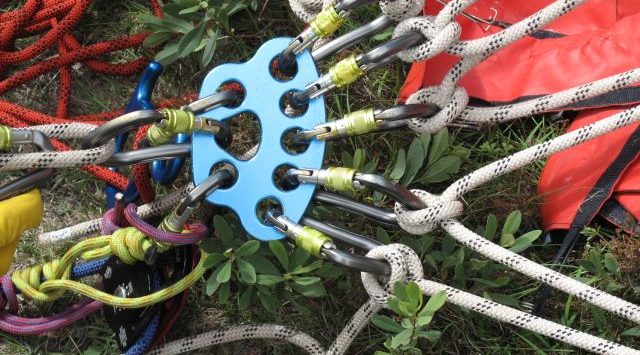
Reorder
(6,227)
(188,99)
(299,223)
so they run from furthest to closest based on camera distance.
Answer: (188,99), (299,223), (6,227)

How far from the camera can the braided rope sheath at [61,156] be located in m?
1.25

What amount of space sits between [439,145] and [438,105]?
120 millimetres

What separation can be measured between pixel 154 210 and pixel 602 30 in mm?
954

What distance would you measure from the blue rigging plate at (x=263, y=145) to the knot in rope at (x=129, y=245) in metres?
0.13

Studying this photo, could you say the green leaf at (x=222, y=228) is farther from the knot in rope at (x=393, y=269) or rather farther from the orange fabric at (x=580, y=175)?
the orange fabric at (x=580, y=175)

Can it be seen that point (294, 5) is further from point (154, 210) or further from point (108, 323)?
point (108, 323)

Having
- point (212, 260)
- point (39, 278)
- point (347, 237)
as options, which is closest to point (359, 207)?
point (347, 237)

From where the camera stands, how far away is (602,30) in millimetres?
1646

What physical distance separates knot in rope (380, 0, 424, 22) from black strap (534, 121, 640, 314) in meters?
0.48

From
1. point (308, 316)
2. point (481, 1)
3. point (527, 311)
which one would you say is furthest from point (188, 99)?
point (527, 311)

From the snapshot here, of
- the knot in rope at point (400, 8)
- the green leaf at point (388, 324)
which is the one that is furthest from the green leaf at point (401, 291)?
the knot in rope at point (400, 8)

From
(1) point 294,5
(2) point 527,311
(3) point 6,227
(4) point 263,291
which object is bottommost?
(2) point 527,311

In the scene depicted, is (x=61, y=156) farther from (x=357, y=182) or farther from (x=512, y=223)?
(x=512, y=223)

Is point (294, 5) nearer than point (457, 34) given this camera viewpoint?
No
